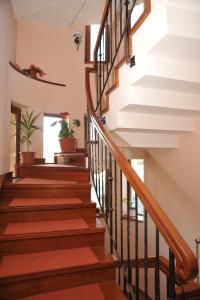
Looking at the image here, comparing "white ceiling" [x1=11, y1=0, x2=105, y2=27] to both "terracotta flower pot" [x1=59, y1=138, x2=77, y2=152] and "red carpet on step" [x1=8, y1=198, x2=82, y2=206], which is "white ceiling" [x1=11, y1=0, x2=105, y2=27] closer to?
"terracotta flower pot" [x1=59, y1=138, x2=77, y2=152]

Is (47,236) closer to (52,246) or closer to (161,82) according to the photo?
(52,246)

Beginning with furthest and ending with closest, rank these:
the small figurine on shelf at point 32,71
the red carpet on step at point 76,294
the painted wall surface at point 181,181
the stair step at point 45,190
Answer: the small figurine on shelf at point 32,71 → the painted wall surface at point 181,181 → the stair step at point 45,190 → the red carpet on step at point 76,294

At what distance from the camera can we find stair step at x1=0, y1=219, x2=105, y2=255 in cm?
184

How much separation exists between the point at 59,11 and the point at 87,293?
5.15 m

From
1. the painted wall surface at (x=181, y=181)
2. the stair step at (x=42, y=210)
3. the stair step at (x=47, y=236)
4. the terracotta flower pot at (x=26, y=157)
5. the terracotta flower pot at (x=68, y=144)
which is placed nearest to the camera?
the stair step at (x=47, y=236)

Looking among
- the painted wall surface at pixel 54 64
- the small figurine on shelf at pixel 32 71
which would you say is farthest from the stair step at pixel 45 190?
the small figurine on shelf at pixel 32 71

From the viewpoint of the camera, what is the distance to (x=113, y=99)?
2.69m

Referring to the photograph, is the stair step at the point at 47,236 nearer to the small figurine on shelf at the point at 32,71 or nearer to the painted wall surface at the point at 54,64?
the painted wall surface at the point at 54,64

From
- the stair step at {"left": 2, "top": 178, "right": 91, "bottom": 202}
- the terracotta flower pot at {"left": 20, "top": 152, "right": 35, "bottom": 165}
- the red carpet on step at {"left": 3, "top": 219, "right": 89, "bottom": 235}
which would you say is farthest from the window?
the red carpet on step at {"left": 3, "top": 219, "right": 89, "bottom": 235}

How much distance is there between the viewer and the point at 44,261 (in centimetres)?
174

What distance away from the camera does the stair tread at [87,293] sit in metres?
1.55

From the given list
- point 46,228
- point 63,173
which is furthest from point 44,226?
point 63,173

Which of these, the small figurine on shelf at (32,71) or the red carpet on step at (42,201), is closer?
the red carpet on step at (42,201)

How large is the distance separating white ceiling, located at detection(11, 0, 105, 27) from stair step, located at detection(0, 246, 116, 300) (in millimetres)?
4382
